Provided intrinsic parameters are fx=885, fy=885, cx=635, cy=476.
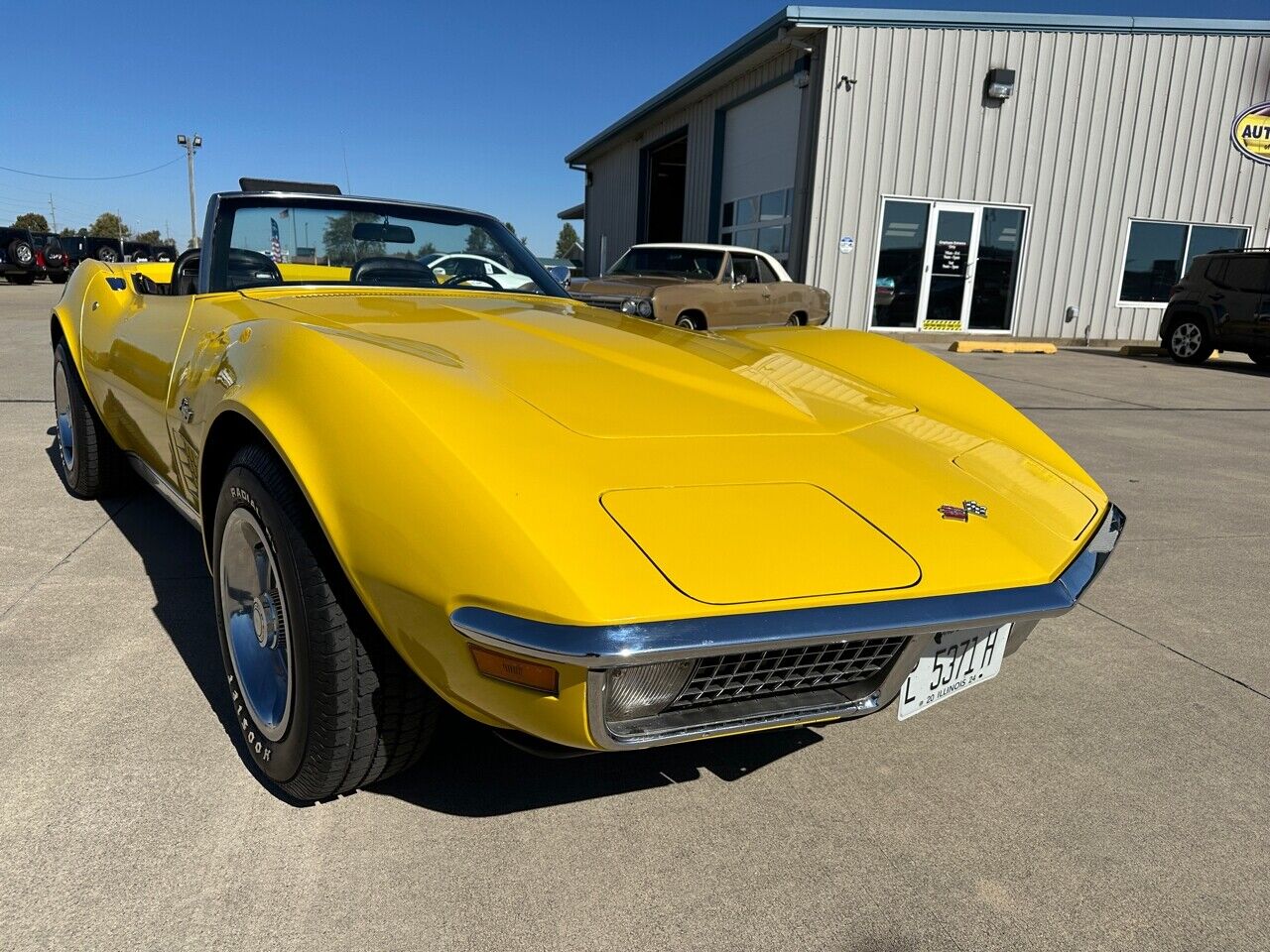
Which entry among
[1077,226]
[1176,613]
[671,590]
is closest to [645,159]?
[1077,226]

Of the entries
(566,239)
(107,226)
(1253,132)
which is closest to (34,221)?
(107,226)

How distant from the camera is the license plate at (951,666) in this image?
5.23ft

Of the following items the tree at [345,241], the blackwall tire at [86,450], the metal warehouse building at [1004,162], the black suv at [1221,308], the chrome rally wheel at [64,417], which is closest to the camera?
the tree at [345,241]

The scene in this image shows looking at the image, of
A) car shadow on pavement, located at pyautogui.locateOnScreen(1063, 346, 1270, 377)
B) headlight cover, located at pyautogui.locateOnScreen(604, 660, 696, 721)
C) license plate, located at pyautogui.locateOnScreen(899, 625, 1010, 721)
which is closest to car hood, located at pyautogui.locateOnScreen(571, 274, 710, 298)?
car shadow on pavement, located at pyautogui.locateOnScreen(1063, 346, 1270, 377)

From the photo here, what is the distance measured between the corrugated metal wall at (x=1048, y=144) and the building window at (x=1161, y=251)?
220mm

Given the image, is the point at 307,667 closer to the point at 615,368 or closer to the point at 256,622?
the point at 256,622

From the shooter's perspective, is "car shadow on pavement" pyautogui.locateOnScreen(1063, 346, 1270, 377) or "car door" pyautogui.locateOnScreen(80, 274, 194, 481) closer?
"car door" pyautogui.locateOnScreen(80, 274, 194, 481)

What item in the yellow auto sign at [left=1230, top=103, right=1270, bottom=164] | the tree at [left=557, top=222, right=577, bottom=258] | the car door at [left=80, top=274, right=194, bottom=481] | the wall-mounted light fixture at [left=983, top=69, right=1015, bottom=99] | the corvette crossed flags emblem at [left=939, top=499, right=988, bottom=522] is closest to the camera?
the corvette crossed flags emblem at [left=939, top=499, right=988, bottom=522]

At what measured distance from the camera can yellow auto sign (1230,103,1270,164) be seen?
15.1m

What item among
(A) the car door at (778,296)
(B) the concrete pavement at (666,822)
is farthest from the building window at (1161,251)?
(B) the concrete pavement at (666,822)

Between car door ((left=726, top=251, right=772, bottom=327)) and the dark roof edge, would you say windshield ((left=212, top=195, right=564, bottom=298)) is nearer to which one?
car door ((left=726, top=251, right=772, bottom=327))

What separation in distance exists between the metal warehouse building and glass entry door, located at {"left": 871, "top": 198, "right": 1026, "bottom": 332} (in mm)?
23

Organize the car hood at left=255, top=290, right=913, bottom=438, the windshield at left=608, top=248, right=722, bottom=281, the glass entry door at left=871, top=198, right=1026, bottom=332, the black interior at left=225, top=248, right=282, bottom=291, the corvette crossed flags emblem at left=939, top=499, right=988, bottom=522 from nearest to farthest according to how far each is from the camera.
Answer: the corvette crossed flags emblem at left=939, top=499, right=988, bottom=522 < the car hood at left=255, top=290, right=913, bottom=438 < the black interior at left=225, top=248, right=282, bottom=291 < the windshield at left=608, top=248, right=722, bottom=281 < the glass entry door at left=871, top=198, right=1026, bottom=332

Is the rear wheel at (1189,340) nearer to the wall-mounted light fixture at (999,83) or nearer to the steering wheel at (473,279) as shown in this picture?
Answer: the wall-mounted light fixture at (999,83)
